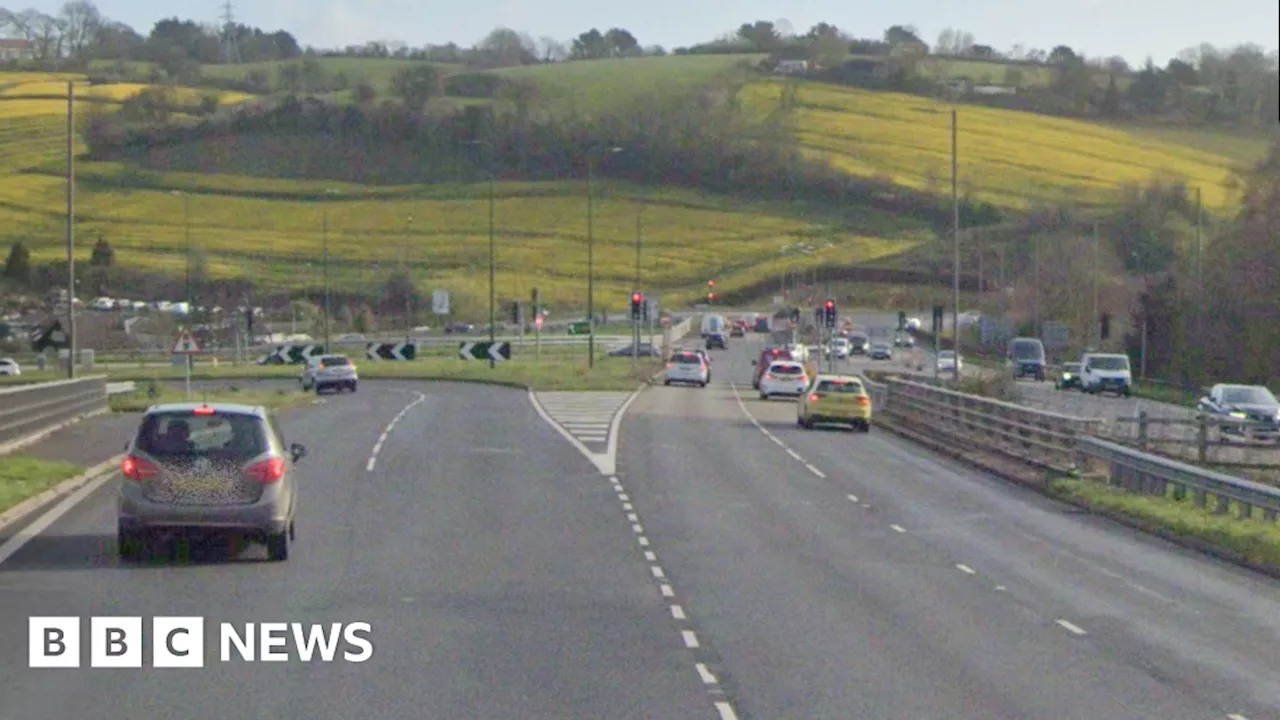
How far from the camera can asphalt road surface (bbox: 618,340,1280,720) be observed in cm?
1234

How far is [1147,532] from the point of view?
77.8 ft

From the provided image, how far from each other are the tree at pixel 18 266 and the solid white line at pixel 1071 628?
61375 millimetres

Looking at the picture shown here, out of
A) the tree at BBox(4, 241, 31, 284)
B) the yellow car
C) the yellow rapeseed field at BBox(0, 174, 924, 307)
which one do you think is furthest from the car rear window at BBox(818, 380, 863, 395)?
the yellow rapeseed field at BBox(0, 174, 924, 307)

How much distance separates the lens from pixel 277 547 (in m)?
18.5

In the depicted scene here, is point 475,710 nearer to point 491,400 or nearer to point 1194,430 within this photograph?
point 1194,430

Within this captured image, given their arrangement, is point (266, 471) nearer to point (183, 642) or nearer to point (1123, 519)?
point (183, 642)

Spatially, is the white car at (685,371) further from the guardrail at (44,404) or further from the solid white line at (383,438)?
the guardrail at (44,404)

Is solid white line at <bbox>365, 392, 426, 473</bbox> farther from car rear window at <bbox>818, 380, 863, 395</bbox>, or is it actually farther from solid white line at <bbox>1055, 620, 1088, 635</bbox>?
solid white line at <bbox>1055, 620, 1088, 635</bbox>

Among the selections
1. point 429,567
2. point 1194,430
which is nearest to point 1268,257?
point 1194,430

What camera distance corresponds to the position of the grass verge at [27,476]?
23875 millimetres

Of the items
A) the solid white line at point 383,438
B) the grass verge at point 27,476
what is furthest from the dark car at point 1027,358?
the grass verge at point 27,476

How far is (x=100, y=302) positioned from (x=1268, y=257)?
5269 cm

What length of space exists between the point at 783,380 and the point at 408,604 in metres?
46.5

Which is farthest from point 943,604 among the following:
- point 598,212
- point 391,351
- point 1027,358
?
point 598,212
